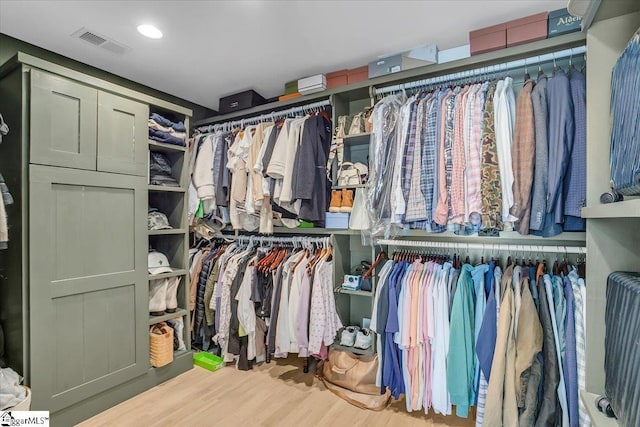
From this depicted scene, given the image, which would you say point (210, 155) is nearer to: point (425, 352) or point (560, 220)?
point (425, 352)

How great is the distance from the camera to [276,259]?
8.33ft

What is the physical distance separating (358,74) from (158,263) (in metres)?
2.14

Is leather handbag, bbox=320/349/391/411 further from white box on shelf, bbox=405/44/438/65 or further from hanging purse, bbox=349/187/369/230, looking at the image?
white box on shelf, bbox=405/44/438/65

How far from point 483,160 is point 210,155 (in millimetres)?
2205

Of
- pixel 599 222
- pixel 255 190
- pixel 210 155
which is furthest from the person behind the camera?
pixel 210 155

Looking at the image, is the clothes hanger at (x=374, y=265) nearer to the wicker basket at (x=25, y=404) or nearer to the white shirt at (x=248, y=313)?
the white shirt at (x=248, y=313)

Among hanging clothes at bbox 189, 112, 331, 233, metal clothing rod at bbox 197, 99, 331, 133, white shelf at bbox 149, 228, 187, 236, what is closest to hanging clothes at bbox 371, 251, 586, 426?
hanging clothes at bbox 189, 112, 331, 233

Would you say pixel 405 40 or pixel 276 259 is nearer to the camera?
pixel 405 40

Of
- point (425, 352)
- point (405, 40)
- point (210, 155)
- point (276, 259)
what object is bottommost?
point (425, 352)

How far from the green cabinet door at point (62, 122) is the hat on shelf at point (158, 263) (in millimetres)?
837

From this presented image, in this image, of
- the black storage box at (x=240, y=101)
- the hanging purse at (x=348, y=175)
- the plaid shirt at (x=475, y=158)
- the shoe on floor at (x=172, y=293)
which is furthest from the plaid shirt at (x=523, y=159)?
the shoe on floor at (x=172, y=293)

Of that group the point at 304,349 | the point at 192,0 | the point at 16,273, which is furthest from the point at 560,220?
the point at 16,273

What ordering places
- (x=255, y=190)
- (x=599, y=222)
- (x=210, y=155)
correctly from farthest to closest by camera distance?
(x=210, y=155) < (x=255, y=190) < (x=599, y=222)

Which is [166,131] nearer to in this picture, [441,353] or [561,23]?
[441,353]
